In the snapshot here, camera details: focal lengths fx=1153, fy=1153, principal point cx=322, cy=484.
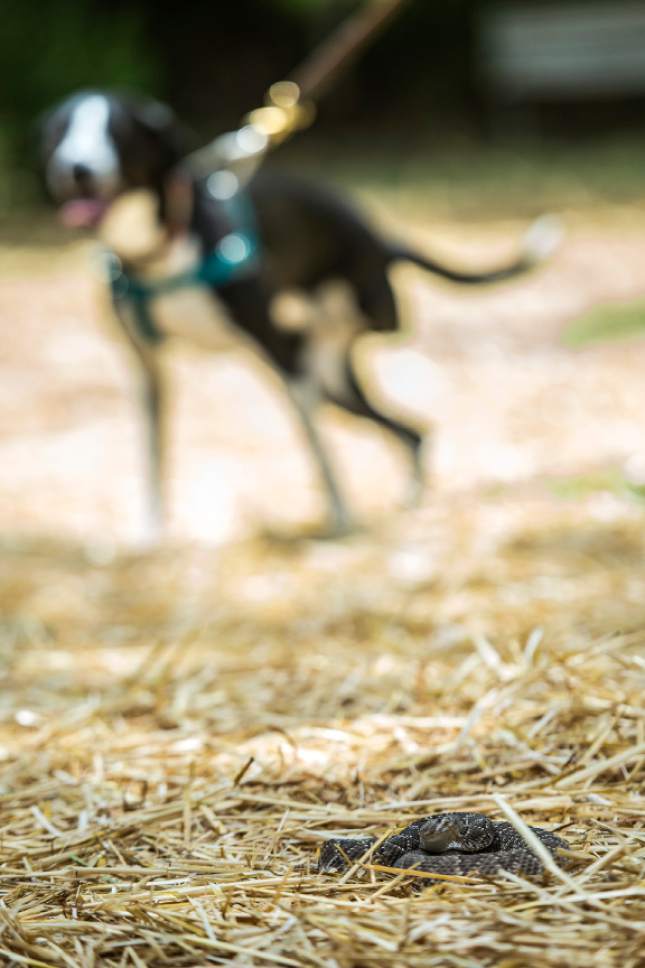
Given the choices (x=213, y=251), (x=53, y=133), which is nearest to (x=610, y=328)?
(x=213, y=251)

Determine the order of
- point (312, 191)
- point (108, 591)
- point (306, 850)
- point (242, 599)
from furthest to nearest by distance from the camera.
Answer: point (312, 191), point (108, 591), point (242, 599), point (306, 850)

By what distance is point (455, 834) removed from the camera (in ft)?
4.65

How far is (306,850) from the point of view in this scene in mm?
1527

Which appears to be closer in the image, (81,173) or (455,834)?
(455,834)

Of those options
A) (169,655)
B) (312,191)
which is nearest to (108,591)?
(169,655)

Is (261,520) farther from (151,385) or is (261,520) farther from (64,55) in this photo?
(64,55)

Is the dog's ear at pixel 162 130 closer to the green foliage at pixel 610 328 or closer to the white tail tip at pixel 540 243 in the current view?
the white tail tip at pixel 540 243

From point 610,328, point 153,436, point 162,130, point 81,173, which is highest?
point 162,130

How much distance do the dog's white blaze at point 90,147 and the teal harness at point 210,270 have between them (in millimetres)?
348

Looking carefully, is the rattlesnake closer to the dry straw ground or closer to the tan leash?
the dry straw ground

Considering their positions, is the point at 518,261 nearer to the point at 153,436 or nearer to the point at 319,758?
the point at 153,436

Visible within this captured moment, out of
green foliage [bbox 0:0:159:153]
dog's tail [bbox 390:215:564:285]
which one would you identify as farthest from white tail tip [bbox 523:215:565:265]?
green foliage [bbox 0:0:159:153]

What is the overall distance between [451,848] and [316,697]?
689 mm

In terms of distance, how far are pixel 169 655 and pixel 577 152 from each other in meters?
10.3
